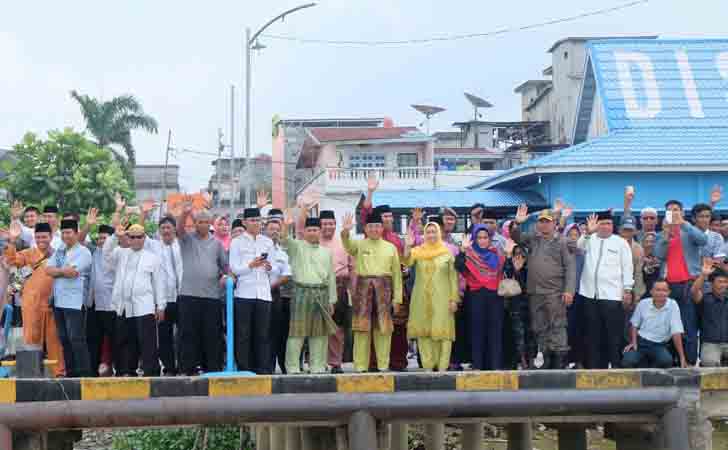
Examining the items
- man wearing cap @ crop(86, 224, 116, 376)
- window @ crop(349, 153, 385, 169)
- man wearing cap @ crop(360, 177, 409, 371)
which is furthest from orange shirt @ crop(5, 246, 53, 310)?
window @ crop(349, 153, 385, 169)

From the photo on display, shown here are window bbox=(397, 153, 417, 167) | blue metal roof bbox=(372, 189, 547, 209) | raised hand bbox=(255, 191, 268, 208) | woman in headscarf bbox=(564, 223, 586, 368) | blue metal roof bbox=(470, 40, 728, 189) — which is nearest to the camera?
raised hand bbox=(255, 191, 268, 208)

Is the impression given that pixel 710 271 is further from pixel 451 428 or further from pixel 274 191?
pixel 274 191

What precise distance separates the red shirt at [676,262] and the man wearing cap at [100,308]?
5326 mm

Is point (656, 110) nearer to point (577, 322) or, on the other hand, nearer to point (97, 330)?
point (577, 322)

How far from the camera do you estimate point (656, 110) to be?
18.8m

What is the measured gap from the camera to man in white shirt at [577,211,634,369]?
901 cm

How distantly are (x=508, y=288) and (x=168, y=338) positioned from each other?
10.5 ft

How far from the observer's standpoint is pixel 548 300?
8.92 metres

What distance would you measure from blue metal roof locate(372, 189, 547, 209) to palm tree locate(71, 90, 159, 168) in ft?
62.6

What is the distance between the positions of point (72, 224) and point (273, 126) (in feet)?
136

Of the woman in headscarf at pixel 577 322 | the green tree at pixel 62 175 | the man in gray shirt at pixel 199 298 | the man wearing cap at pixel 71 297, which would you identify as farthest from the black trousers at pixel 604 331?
the green tree at pixel 62 175

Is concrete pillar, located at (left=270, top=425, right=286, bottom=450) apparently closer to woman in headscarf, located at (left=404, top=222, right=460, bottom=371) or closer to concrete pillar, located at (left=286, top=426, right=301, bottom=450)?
concrete pillar, located at (left=286, top=426, right=301, bottom=450)

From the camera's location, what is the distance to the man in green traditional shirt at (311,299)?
8727 millimetres

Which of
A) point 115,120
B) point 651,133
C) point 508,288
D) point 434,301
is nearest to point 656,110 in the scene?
point 651,133
